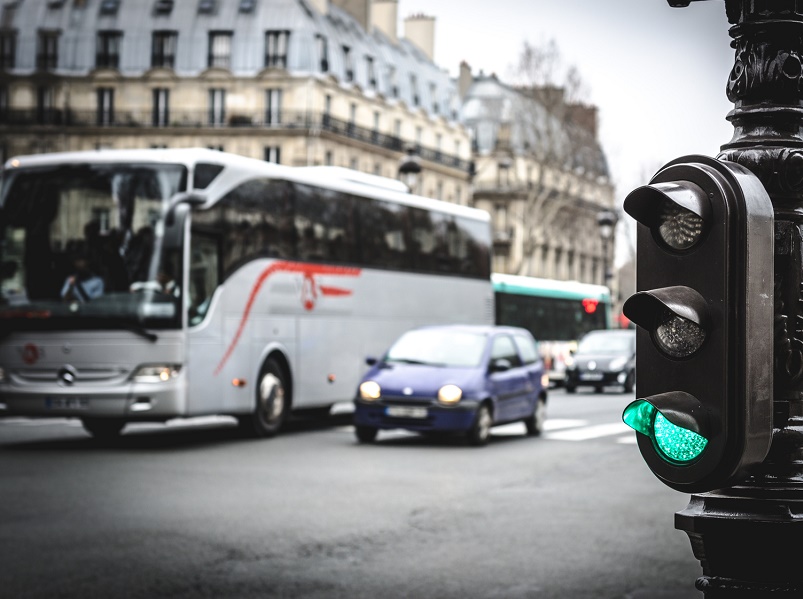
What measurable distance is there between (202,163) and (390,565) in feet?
33.4

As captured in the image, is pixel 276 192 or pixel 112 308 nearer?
pixel 112 308

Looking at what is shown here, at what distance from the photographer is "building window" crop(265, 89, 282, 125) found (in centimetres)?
7656

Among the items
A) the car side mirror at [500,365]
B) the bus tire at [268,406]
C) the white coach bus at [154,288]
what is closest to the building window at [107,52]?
the white coach bus at [154,288]

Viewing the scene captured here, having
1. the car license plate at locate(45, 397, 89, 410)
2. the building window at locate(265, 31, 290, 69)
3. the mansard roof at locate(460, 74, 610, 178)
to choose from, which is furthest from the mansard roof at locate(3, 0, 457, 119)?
the car license plate at locate(45, 397, 89, 410)

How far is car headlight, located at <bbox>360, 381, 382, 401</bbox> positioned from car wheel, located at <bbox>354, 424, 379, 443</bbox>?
0.57 meters

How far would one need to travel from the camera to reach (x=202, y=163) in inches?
686

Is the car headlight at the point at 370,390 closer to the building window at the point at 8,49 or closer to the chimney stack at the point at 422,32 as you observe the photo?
the building window at the point at 8,49

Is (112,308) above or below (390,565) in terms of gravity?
above

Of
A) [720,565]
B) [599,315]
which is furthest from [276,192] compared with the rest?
[599,315]

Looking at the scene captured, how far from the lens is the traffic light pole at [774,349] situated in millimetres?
2723

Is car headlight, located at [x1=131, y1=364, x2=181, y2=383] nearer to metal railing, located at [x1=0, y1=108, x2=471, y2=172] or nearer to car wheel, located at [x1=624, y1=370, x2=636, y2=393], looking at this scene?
car wheel, located at [x1=624, y1=370, x2=636, y2=393]

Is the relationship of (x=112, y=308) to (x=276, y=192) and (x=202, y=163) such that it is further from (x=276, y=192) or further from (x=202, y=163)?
(x=276, y=192)

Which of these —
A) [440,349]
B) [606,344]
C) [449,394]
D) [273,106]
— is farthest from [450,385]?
[273,106]

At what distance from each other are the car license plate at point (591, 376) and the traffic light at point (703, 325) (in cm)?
3325
